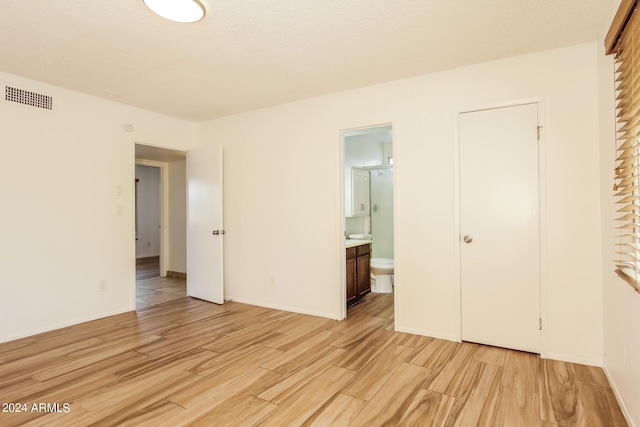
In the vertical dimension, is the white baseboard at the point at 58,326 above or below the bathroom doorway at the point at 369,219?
below

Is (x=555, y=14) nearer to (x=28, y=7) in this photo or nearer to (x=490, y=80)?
(x=490, y=80)

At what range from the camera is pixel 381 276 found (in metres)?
4.88

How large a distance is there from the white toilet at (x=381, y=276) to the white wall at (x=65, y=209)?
3251 millimetres

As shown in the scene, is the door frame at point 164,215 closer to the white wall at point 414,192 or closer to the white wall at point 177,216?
the white wall at point 177,216

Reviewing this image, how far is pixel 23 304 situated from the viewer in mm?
3217

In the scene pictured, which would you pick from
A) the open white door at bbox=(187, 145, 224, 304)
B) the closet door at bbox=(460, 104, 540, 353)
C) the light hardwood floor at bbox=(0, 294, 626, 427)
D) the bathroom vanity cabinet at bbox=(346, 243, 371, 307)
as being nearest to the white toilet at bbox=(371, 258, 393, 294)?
the bathroom vanity cabinet at bbox=(346, 243, 371, 307)

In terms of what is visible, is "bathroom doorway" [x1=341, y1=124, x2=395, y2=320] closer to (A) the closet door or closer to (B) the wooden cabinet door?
(B) the wooden cabinet door

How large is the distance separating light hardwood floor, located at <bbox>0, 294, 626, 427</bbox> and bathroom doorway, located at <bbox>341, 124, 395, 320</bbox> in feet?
3.09

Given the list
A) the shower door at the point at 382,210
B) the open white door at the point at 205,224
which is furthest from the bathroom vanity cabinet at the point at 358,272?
the open white door at the point at 205,224

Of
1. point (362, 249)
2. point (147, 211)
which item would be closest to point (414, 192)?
point (362, 249)

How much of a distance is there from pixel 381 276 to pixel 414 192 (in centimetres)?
200

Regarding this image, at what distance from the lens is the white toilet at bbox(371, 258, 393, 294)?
4816 millimetres

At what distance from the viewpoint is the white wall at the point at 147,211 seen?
852 cm

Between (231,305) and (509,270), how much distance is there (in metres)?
3.24
